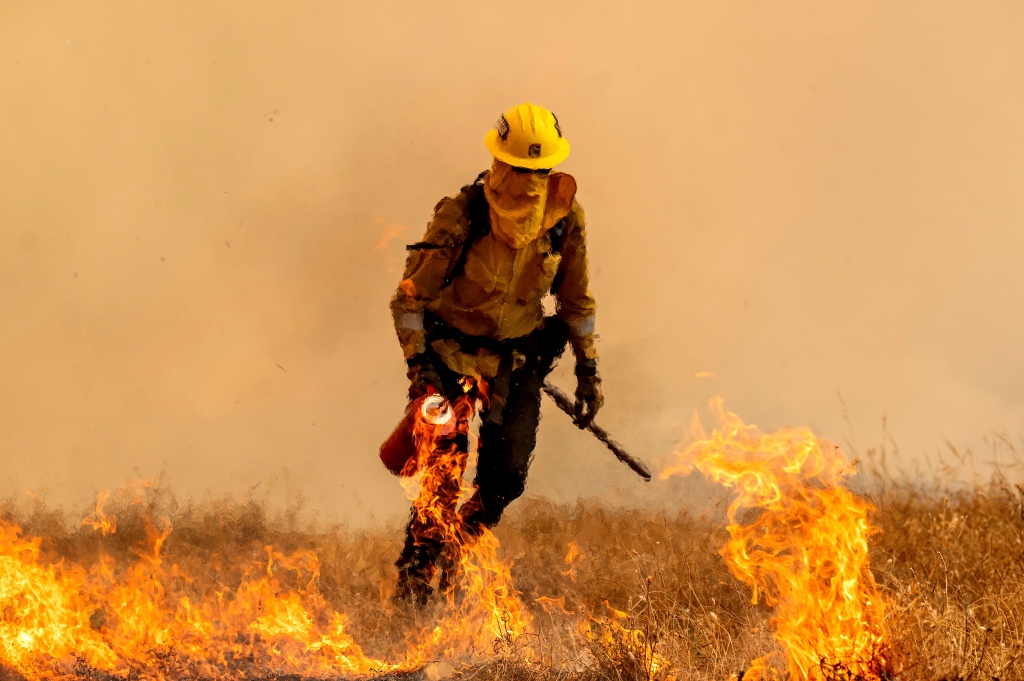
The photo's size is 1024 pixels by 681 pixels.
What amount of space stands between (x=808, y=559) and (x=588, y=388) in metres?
1.19

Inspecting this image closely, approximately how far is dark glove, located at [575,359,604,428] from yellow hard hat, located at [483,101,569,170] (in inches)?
37.5

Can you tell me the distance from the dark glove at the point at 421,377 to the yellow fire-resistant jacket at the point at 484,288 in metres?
0.04

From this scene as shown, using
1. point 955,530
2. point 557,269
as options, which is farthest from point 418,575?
point 955,530

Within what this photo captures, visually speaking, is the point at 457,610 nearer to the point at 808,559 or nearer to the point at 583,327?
the point at 583,327

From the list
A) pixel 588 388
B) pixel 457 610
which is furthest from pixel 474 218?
pixel 457 610

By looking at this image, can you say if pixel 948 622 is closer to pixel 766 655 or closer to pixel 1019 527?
pixel 766 655

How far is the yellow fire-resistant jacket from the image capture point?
3.86m

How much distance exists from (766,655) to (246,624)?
6.94 feet

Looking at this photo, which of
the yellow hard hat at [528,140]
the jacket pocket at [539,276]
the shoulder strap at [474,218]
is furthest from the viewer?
the jacket pocket at [539,276]

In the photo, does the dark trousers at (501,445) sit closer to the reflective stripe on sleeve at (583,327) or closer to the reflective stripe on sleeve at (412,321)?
the reflective stripe on sleeve at (583,327)

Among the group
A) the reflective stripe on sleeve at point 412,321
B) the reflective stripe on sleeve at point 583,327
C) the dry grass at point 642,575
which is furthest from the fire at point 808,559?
the reflective stripe on sleeve at point 412,321

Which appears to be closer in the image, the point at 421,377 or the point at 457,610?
the point at 421,377

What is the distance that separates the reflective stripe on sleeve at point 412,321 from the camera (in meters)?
3.94

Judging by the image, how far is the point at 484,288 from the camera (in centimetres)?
396
